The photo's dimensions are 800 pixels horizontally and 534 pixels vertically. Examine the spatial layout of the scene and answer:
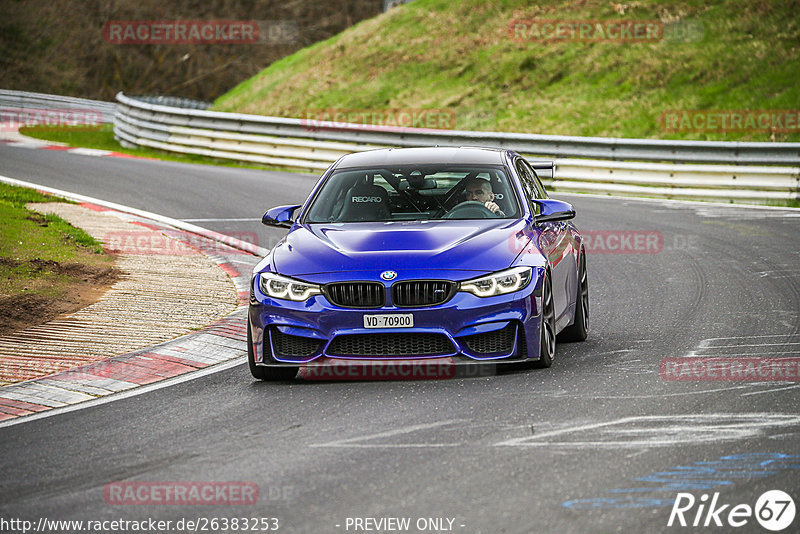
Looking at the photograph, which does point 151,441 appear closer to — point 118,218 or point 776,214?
point 118,218

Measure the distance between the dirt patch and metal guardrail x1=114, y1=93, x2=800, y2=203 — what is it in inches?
468

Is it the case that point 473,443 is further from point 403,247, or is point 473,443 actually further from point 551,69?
point 551,69

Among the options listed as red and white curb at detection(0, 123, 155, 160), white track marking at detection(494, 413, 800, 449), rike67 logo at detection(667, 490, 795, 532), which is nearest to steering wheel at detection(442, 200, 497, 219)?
white track marking at detection(494, 413, 800, 449)

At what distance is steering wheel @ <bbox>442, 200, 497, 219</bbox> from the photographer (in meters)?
8.89

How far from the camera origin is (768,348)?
874 cm

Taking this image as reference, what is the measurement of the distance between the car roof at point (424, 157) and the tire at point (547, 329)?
1.64 m

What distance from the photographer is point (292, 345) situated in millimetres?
7910

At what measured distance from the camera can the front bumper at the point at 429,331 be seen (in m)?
7.68

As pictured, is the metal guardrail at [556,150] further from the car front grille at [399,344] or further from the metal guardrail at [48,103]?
the car front grille at [399,344]

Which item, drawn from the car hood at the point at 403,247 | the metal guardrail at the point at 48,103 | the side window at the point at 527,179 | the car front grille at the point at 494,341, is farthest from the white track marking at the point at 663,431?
the metal guardrail at the point at 48,103

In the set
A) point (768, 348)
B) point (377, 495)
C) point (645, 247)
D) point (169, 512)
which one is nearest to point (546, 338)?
point (768, 348)

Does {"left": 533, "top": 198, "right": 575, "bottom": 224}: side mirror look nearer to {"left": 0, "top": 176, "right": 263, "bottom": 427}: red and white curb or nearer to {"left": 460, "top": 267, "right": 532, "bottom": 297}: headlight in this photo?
{"left": 460, "top": 267, "right": 532, "bottom": 297}: headlight

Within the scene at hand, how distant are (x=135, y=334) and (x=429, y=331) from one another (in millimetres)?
3170

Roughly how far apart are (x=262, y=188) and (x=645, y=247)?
27.6 ft
